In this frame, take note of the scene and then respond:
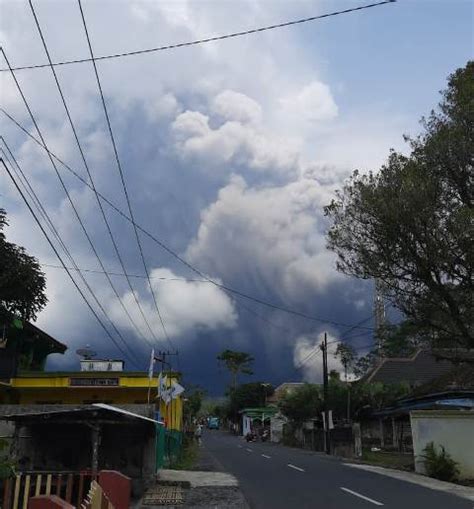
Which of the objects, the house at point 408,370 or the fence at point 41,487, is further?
the house at point 408,370

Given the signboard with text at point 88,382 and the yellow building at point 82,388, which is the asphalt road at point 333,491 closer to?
the yellow building at point 82,388

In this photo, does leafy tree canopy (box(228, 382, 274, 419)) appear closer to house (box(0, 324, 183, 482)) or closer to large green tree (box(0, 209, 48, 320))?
house (box(0, 324, 183, 482))

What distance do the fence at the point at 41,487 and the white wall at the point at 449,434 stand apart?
1402cm

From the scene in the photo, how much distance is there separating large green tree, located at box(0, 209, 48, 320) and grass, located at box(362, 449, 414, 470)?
18811 mm

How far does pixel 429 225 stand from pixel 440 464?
886 cm

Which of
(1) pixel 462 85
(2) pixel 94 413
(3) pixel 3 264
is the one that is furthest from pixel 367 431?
(3) pixel 3 264

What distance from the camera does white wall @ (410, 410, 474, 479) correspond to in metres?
23.4

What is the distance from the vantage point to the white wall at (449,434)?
2342 cm

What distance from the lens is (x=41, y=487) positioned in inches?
551

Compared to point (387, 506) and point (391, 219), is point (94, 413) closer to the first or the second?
point (387, 506)

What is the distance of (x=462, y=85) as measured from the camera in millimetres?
20156

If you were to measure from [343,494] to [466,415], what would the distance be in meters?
9.01

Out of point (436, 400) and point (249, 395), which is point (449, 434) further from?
point (249, 395)

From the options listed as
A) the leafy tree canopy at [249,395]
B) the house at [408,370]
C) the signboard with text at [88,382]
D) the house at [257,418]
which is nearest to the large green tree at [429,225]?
the signboard with text at [88,382]
